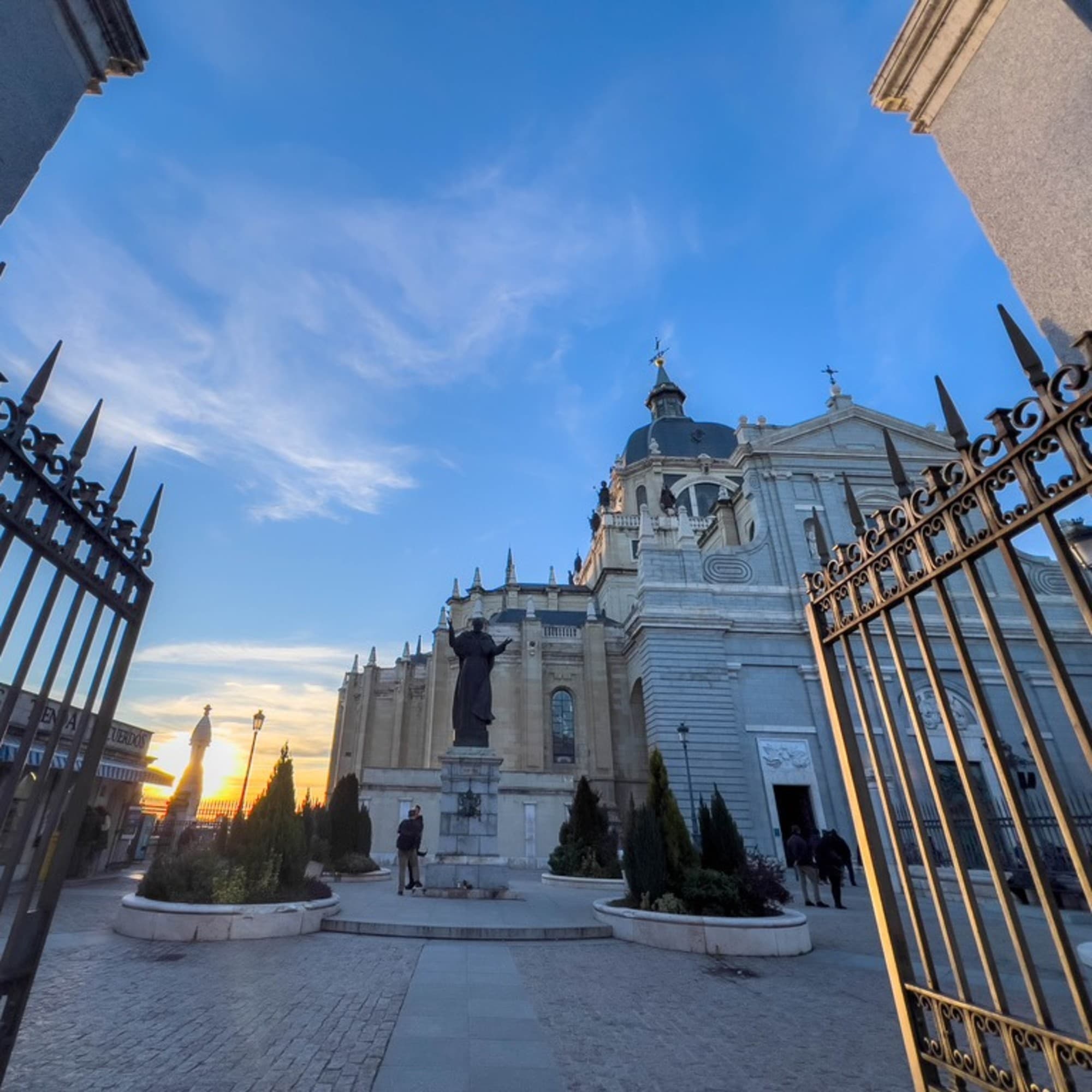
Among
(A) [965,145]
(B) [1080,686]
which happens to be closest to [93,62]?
(A) [965,145]

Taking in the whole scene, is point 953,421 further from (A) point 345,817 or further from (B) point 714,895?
(A) point 345,817

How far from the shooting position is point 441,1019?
4605 mm

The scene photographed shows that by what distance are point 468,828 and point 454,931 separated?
4.23m

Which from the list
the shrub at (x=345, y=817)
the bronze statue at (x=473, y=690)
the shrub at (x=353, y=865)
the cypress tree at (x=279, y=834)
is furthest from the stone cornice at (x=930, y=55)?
the shrub at (x=353, y=865)

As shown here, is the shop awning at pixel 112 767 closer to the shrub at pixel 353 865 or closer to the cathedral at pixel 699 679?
the shrub at pixel 353 865

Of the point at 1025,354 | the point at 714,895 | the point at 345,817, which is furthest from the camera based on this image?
the point at 345,817

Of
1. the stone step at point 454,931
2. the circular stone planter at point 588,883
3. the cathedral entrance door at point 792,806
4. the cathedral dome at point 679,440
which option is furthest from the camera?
the cathedral dome at point 679,440

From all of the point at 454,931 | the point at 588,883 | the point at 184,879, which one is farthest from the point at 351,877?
the point at 454,931

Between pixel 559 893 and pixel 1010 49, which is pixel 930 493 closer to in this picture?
pixel 1010 49

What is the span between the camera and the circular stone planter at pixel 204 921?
288 inches

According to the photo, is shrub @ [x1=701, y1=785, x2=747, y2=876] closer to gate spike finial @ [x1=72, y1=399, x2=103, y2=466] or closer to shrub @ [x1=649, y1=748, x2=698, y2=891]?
shrub @ [x1=649, y1=748, x2=698, y2=891]

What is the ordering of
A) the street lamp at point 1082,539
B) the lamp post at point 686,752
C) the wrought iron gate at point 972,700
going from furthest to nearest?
the lamp post at point 686,752 < the street lamp at point 1082,539 < the wrought iron gate at point 972,700

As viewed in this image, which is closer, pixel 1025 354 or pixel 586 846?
pixel 1025 354

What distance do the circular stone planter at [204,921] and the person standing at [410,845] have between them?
159 inches
